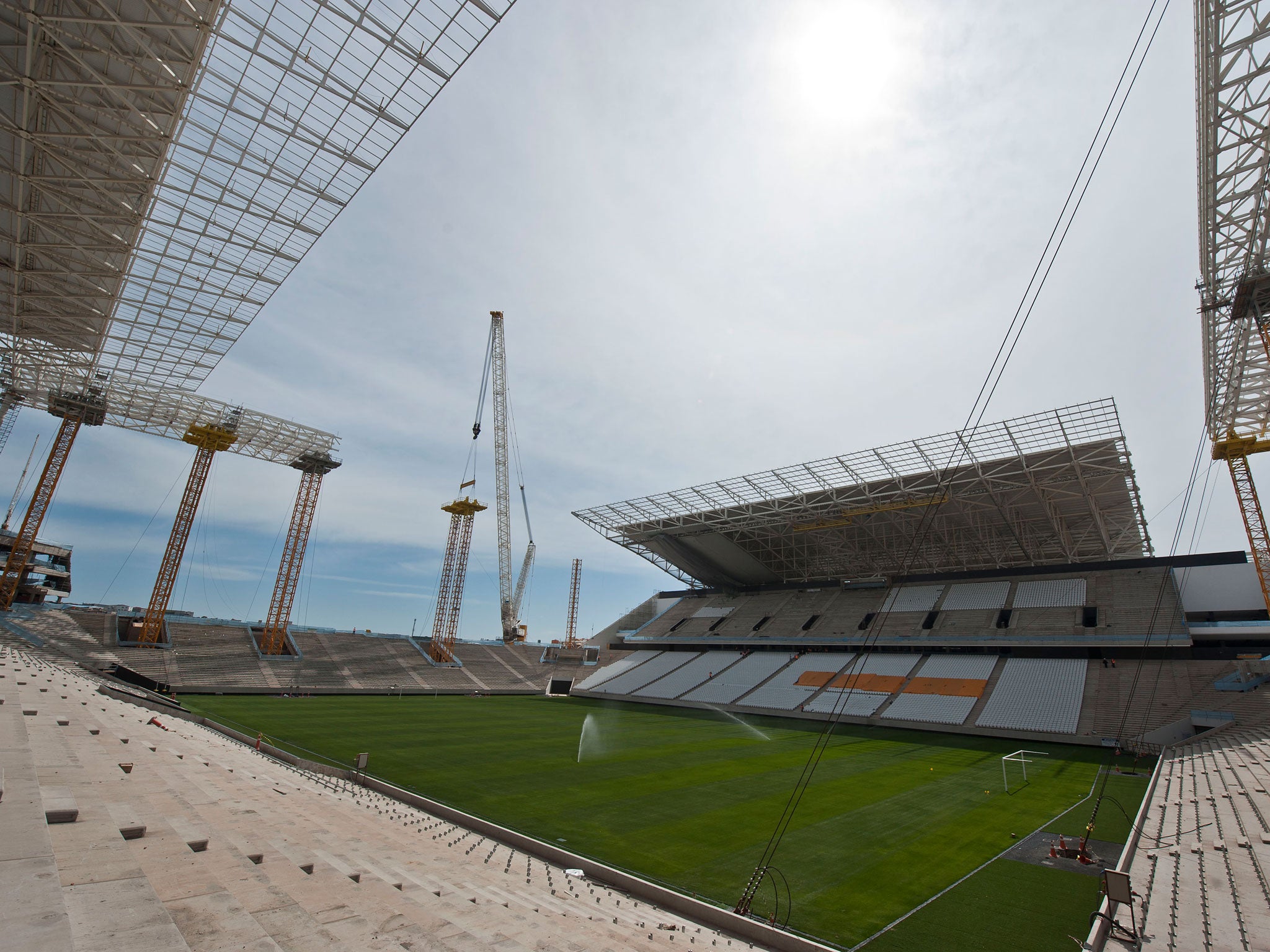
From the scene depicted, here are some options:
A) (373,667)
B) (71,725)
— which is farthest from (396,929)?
(373,667)

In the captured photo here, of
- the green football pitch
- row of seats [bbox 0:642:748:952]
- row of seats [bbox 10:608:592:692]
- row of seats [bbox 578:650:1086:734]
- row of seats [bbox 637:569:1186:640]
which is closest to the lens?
row of seats [bbox 0:642:748:952]

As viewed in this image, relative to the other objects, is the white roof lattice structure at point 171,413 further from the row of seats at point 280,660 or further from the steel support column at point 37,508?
the row of seats at point 280,660

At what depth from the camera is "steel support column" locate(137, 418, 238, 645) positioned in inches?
1864

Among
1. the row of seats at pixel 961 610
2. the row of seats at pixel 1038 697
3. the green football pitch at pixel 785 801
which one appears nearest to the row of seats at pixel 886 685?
the row of seats at pixel 1038 697

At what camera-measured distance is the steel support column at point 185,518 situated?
155ft

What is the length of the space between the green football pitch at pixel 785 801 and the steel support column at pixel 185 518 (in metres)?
17.6

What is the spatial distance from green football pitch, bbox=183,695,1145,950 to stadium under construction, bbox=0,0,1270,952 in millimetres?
174

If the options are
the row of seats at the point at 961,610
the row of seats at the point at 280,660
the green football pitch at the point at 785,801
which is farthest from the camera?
the row of seats at the point at 280,660

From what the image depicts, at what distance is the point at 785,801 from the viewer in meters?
19.0

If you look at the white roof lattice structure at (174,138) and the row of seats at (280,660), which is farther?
the row of seats at (280,660)

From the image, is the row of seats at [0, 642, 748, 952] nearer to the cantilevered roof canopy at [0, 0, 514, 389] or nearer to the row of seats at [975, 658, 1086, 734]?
the cantilevered roof canopy at [0, 0, 514, 389]

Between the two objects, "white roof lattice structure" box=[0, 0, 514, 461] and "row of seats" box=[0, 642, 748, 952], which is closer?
"row of seats" box=[0, 642, 748, 952]

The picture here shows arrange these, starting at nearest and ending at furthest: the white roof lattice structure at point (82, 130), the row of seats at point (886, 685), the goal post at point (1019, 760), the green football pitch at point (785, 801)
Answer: the white roof lattice structure at point (82, 130) → the green football pitch at point (785, 801) → the goal post at point (1019, 760) → the row of seats at point (886, 685)

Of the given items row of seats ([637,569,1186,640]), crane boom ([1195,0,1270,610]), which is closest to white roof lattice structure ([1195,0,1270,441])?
crane boom ([1195,0,1270,610])
